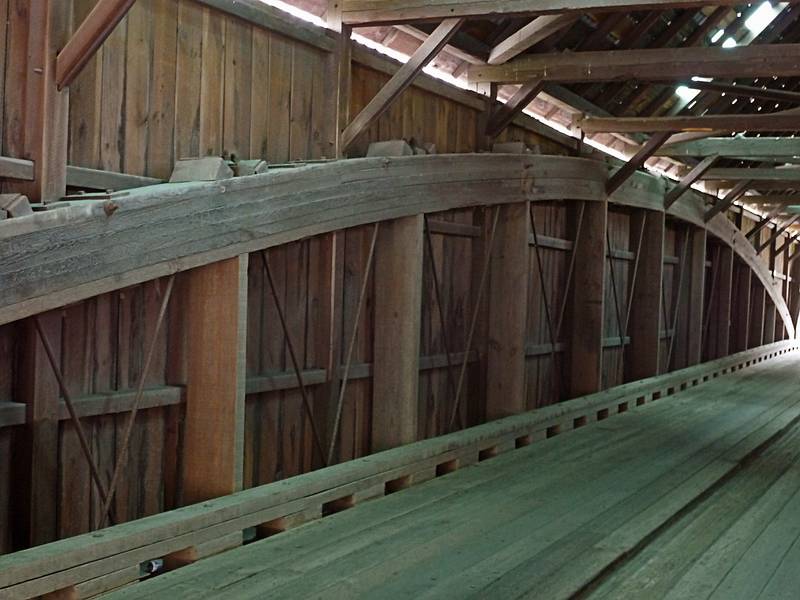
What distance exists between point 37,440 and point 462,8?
3246 millimetres

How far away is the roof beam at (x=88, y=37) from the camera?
3.54 meters

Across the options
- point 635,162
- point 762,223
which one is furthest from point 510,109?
point 762,223

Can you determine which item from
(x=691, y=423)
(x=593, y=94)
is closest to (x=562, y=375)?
(x=691, y=423)

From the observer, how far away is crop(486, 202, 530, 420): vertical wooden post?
7.47 meters

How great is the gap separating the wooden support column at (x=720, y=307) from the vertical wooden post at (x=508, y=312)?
317 inches

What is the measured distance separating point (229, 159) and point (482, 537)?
2186mm

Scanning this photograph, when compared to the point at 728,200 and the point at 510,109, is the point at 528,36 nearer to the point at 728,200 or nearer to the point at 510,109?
the point at 510,109

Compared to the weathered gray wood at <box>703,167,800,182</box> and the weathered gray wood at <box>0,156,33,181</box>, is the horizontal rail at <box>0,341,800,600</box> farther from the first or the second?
the weathered gray wood at <box>703,167,800,182</box>

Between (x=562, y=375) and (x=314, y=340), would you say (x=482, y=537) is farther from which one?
(x=562, y=375)

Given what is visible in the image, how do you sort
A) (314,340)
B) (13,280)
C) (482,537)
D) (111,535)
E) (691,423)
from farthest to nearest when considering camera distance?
1. (691,423)
2. (314,340)
3. (482,537)
4. (111,535)
5. (13,280)

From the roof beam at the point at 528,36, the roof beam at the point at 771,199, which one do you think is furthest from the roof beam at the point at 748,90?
the roof beam at the point at 771,199

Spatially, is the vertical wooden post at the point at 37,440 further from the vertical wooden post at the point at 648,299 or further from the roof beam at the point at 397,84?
the vertical wooden post at the point at 648,299

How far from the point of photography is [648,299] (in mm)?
11070

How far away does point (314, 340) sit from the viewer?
5793mm
